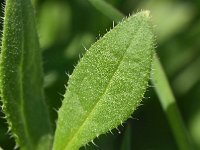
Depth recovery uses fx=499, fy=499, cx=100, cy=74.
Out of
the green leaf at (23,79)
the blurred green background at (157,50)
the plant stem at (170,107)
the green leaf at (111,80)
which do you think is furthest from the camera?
the blurred green background at (157,50)

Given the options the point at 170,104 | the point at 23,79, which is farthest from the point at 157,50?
the point at 23,79

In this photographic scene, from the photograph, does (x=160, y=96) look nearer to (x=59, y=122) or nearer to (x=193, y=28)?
(x=59, y=122)

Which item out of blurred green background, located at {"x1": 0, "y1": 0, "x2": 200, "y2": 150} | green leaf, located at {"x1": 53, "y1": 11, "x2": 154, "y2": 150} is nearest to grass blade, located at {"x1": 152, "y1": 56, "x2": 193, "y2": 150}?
green leaf, located at {"x1": 53, "y1": 11, "x2": 154, "y2": 150}

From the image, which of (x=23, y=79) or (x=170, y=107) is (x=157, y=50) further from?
(x=23, y=79)

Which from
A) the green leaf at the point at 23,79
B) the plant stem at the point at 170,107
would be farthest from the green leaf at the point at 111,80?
the plant stem at the point at 170,107

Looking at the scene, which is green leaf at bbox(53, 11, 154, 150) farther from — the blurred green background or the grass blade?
the blurred green background

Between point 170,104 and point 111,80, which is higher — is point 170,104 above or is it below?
below

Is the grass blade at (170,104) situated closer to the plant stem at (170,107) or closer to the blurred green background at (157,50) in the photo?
the plant stem at (170,107)
